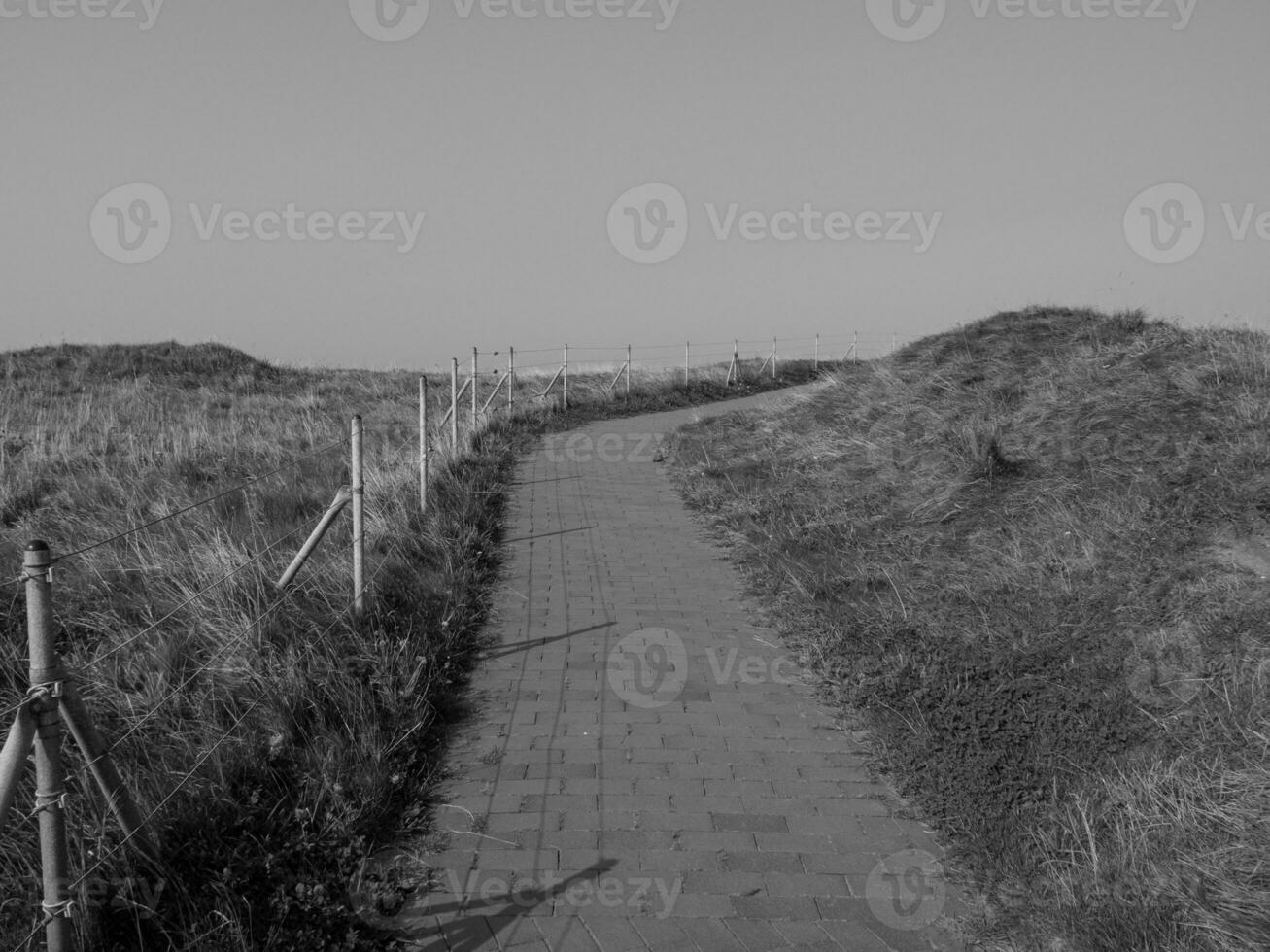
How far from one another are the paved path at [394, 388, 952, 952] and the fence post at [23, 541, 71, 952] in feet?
3.65

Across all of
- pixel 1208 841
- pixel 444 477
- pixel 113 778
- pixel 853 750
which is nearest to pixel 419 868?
pixel 113 778

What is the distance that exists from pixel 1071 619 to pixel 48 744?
5274 millimetres

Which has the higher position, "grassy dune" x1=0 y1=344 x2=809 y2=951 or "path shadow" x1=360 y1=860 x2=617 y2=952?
"grassy dune" x1=0 y1=344 x2=809 y2=951

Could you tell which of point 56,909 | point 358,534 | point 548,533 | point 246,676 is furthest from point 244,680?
point 548,533

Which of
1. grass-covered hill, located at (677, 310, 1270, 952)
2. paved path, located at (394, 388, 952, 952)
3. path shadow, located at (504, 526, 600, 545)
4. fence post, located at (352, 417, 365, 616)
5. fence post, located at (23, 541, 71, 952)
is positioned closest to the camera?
fence post, located at (23, 541, 71, 952)

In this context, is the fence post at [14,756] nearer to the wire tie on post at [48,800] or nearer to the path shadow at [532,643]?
the wire tie on post at [48,800]

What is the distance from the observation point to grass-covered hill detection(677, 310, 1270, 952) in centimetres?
374

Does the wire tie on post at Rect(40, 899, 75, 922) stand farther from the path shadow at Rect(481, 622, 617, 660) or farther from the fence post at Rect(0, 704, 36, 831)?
the path shadow at Rect(481, 622, 617, 660)

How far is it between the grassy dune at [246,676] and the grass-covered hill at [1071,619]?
2402mm

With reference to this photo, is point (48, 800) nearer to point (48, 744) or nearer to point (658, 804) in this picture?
point (48, 744)

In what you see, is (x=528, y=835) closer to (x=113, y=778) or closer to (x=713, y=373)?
(x=113, y=778)

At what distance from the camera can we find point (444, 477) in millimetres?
11219

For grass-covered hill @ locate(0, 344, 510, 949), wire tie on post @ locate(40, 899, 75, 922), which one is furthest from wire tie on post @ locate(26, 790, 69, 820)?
grass-covered hill @ locate(0, 344, 510, 949)

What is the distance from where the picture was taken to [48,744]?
2.90 metres
